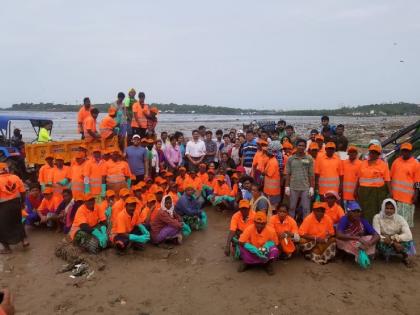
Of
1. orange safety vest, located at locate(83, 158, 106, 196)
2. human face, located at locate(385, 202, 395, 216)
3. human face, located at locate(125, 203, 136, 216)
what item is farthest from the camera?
orange safety vest, located at locate(83, 158, 106, 196)

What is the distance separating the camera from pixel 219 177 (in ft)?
30.2

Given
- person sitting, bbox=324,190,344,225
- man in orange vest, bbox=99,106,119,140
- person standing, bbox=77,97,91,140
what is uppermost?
person standing, bbox=77,97,91,140

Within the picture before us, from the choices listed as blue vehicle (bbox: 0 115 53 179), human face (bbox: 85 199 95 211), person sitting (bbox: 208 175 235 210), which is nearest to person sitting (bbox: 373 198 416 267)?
person sitting (bbox: 208 175 235 210)

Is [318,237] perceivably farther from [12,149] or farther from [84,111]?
[12,149]

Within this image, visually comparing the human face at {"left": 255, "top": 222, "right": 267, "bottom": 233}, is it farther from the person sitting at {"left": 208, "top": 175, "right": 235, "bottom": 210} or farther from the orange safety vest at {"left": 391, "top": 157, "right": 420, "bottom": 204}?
Result: the person sitting at {"left": 208, "top": 175, "right": 235, "bottom": 210}

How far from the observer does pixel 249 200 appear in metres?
7.29

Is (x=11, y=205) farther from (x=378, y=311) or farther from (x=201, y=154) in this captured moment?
(x=378, y=311)

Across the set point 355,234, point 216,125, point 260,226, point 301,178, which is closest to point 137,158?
point 301,178

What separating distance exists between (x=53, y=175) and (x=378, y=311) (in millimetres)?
6787

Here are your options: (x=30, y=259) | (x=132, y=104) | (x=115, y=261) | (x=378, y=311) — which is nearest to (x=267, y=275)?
(x=378, y=311)

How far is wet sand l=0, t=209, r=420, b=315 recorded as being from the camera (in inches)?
193

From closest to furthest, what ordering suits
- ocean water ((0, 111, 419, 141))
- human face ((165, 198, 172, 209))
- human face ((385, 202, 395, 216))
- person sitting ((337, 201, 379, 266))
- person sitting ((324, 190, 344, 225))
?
person sitting ((337, 201, 379, 266)) < human face ((385, 202, 395, 216)) < person sitting ((324, 190, 344, 225)) < human face ((165, 198, 172, 209)) < ocean water ((0, 111, 419, 141))

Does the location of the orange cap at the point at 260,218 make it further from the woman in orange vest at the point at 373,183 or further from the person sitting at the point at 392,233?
the woman in orange vest at the point at 373,183

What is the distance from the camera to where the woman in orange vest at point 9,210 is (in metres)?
6.71
